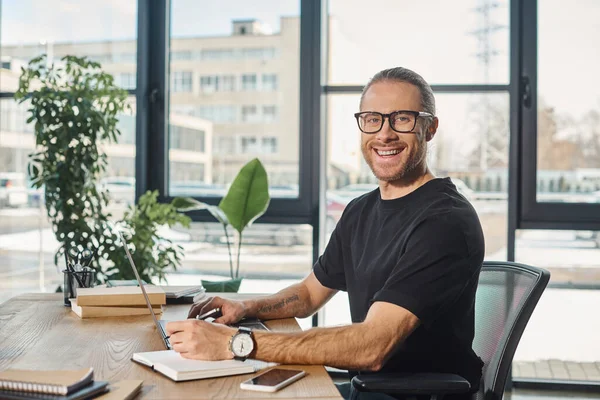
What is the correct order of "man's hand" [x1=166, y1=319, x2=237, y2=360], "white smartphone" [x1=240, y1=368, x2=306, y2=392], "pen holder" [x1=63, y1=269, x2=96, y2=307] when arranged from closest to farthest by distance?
"white smartphone" [x1=240, y1=368, x2=306, y2=392]
"man's hand" [x1=166, y1=319, x2=237, y2=360]
"pen holder" [x1=63, y1=269, x2=96, y2=307]

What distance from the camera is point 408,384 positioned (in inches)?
64.1

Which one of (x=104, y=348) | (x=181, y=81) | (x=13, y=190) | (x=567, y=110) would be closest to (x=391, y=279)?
(x=104, y=348)

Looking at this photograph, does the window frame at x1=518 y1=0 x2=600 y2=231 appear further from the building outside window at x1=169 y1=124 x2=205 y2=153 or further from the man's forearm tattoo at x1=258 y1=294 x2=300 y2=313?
the man's forearm tattoo at x1=258 y1=294 x2=300 y2=313

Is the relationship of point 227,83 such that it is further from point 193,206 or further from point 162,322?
point 162,322

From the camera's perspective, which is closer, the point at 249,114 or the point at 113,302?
the point at 113,302

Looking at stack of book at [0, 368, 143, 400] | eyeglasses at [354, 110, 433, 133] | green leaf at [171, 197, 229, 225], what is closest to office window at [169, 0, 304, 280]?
green leaf at [171, 197, 229, 225]

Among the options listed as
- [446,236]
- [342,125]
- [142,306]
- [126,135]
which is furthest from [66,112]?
[446,236]

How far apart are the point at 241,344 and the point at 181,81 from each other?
2.85m

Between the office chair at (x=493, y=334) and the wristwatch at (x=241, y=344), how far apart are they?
0.80 feet

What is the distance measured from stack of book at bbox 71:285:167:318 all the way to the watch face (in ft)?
2.07

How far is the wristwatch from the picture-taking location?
5.30 ft

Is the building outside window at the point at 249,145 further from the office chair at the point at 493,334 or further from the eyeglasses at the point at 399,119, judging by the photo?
the office chair at the point at 493,334

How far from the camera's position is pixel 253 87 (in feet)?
13.6

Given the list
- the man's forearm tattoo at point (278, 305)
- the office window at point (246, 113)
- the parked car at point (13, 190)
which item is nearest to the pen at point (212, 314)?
the man's forearm tattoo at point (278, 305)
